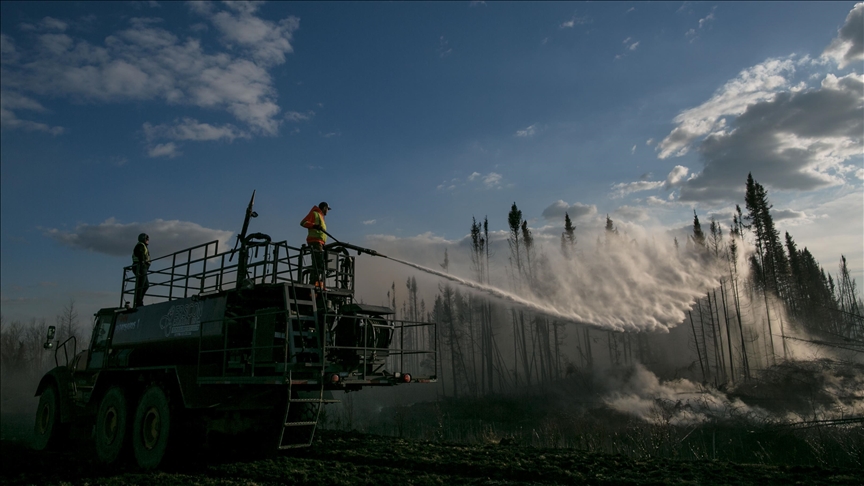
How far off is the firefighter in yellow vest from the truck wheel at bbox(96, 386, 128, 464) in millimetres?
2748

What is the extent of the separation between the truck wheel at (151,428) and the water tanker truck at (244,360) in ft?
0.07

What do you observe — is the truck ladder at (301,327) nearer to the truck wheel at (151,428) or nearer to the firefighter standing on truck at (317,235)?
the firefighter standing on truck at (317,235)

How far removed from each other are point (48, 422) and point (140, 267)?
5205mm

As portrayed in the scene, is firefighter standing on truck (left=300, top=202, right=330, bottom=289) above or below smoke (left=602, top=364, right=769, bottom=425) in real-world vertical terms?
above

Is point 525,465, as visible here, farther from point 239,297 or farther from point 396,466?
point 239,297

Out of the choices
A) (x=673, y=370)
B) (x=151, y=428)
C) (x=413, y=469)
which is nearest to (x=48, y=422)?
(x=151, y=428)

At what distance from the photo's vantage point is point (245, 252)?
12.6 meters

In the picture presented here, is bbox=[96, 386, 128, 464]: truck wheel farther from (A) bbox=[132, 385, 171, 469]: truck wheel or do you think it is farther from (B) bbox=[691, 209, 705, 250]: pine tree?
(B) bbox=[691, 209, 705, 250]: pine tree

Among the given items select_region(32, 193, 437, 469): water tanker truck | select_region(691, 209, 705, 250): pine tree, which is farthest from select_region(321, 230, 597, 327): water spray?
select_region(691, 209, 705, 250): pine tree

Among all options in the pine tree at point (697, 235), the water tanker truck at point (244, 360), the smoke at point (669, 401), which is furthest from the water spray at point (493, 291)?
the pine tree at point (697, 235)

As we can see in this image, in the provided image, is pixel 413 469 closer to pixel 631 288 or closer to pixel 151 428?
pixel 151 428

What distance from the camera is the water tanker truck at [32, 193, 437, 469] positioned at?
1052cm

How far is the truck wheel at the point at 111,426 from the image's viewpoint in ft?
40.3

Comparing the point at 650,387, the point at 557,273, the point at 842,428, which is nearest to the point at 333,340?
the point at 842,428
